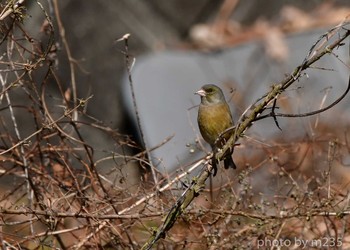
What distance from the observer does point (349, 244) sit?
4164 mm

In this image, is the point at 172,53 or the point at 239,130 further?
the point at 172,53

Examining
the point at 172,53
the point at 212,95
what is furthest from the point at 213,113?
the point at 172,53

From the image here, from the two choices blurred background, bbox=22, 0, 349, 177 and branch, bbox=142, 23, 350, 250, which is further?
blurred background, bbox=22, 0, 349, 177

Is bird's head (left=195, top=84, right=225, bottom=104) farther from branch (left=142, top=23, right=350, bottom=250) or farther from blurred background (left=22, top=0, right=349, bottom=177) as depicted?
blurred background (left=22, top=0, right=349, bottom=177)

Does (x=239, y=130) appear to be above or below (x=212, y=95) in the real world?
below

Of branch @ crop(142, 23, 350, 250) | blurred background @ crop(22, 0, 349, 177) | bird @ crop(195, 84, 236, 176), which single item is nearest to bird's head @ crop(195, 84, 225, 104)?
bird @ crop(195, 84, 236, 176)

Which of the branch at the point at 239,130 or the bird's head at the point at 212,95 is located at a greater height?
the bird's head at the point at 212,95

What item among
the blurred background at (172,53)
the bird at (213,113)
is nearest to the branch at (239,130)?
the bird at (213,113)

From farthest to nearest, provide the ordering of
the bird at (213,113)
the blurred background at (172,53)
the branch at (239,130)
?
the blurred background at (172,53), the bird at (213,113), the branch at (239,130)

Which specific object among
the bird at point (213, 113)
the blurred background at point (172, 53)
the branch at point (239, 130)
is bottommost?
the branch at point (239, 130)

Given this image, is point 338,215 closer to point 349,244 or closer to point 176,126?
point 349,244

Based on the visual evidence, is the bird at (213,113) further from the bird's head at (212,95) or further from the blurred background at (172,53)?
the blurred background at (172,53)

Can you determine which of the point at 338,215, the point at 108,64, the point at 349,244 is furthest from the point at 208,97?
the point at 108,64

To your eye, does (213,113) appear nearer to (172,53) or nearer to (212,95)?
(212,95)
